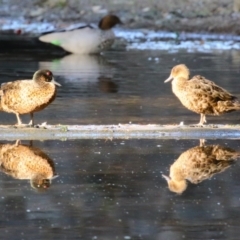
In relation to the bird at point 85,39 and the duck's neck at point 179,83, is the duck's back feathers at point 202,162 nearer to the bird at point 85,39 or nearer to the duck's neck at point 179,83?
the duck's neck at point 179,83

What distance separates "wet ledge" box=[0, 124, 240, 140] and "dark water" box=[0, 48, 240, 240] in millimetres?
231

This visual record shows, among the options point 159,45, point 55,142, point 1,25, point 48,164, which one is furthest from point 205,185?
point 1,25

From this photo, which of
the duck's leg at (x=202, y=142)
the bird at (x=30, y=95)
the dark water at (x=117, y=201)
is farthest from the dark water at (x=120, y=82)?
the dark water at (x=117, y=201)

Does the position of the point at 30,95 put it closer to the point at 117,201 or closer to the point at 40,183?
the point at 40,183

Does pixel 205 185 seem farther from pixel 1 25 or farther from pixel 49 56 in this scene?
pixel 1 25

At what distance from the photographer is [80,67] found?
19.2 metres

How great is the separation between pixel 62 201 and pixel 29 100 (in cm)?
313

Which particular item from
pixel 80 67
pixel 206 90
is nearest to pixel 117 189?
pixel 206 90

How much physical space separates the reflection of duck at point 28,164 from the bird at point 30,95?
0.78 m

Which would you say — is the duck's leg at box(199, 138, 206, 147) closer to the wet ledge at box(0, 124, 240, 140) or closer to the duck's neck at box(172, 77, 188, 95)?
the wet ledge at box(0, 124, 240, 140)

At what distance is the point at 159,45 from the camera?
2409 centimetres

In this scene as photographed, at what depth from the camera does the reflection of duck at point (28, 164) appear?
885 centimetres

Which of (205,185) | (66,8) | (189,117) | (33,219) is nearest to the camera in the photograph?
(33,219)

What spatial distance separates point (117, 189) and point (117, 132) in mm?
2474
